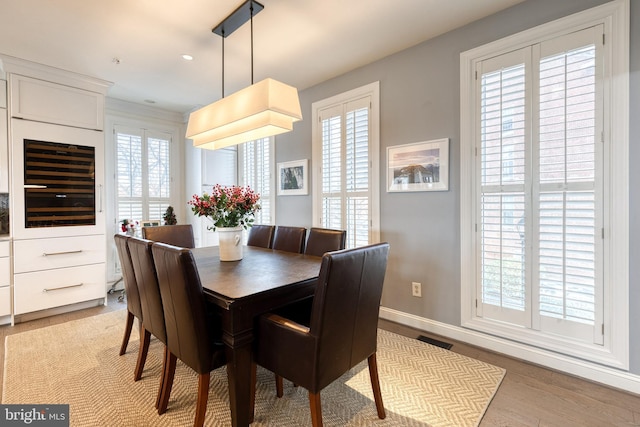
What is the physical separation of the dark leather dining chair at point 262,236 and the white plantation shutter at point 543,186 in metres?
1.83

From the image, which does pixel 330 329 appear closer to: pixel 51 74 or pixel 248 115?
pixel 248 115

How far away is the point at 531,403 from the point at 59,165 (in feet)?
14.7

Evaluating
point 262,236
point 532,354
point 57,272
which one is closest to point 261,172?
point 262,236

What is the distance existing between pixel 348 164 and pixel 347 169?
53mm

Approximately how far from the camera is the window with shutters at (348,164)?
120 inches

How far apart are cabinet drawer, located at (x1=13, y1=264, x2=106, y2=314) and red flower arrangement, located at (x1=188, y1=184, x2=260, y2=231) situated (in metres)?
2.15

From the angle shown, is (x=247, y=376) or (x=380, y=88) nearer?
(x=247, y=376)

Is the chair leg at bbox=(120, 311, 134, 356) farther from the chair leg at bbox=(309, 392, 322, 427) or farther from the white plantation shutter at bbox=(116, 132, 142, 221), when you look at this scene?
the white plantation shutter at bbox=(116, 132, 142, 221)

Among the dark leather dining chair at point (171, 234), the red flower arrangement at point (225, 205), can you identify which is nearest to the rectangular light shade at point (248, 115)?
the red flower arrangement at point (225, 205)

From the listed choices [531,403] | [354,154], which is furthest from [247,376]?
[354,154]

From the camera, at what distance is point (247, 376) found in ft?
4.63

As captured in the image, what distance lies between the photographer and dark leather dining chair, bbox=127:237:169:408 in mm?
1595

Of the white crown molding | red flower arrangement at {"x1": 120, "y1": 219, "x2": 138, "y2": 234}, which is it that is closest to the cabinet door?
the white crown molding

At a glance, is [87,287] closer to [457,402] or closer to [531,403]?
[457,402]
